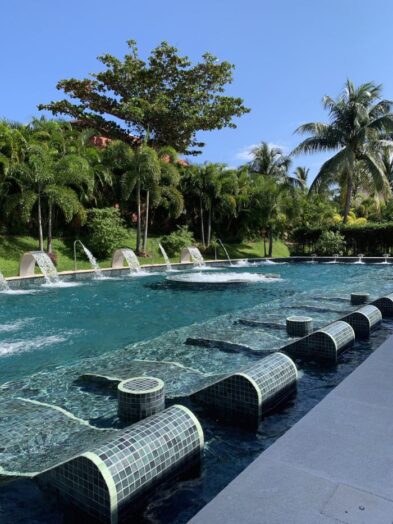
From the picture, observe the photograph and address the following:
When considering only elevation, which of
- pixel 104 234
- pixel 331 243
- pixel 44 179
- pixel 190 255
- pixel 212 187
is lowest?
pixel 190 255

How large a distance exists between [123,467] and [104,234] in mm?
19847

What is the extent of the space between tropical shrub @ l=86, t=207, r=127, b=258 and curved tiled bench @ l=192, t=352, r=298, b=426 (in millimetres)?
18374

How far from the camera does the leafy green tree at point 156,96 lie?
2831 centimetres

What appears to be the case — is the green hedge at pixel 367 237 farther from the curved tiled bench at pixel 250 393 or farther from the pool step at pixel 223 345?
the curved tiled bench at pixel 250 393

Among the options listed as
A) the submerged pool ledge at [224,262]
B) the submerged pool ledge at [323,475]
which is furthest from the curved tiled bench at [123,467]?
the submerged pool ledge at [224,262]

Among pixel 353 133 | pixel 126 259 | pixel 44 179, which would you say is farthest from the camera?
pixel 353 133

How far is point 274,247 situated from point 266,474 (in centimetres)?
3052

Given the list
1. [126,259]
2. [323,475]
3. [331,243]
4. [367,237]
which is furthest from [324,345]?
[367,237]

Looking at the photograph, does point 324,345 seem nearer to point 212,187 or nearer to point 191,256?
point 191,256

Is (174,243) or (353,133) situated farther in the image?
(353,133)

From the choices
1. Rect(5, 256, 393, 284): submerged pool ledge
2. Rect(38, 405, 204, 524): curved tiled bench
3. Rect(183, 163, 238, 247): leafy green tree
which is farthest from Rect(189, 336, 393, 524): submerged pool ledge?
Rect(183, 163, 238, 247): leafy green tree

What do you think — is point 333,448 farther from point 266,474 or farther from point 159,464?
point 159,464

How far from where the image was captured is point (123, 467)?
7.99 ft

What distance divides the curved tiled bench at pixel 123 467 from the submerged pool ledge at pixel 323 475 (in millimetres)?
472
